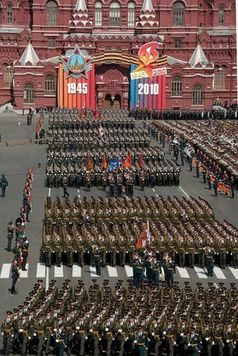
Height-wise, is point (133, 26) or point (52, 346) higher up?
point (133, 26)

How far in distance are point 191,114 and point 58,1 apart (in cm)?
2438

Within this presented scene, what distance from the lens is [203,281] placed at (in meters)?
32.1

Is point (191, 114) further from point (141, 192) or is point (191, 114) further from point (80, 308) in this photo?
point (80, 308)

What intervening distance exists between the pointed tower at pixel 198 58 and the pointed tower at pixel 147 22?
480 centimetres

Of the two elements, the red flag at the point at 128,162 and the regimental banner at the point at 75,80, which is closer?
the red flag at the point at 128,162

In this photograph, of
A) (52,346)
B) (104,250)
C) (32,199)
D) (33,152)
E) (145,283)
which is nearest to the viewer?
(52,346)

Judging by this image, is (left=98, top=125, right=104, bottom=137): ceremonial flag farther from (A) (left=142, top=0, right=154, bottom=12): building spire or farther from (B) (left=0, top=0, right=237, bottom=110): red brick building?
(A) (left=142, top=0, right=154, bottom=12): building spire

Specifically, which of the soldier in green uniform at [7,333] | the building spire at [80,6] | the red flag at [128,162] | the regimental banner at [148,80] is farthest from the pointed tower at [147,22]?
the soldier in green uniform at [7,333]

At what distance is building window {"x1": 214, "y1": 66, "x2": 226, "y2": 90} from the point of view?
101m

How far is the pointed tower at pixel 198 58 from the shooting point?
316 feet

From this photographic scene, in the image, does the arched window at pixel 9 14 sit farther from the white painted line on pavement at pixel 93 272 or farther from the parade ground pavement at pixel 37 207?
the white painted line on pavement at pixel 93 272

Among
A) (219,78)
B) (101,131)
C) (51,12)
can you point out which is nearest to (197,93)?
(219,78)

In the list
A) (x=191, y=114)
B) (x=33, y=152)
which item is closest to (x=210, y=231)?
(x=33, y=152)

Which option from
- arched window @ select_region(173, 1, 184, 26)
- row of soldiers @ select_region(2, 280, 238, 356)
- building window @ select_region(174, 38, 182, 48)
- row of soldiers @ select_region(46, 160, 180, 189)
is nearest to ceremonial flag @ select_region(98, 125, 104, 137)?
row of soldiers @ select_region(46, 160, 180, 189)
